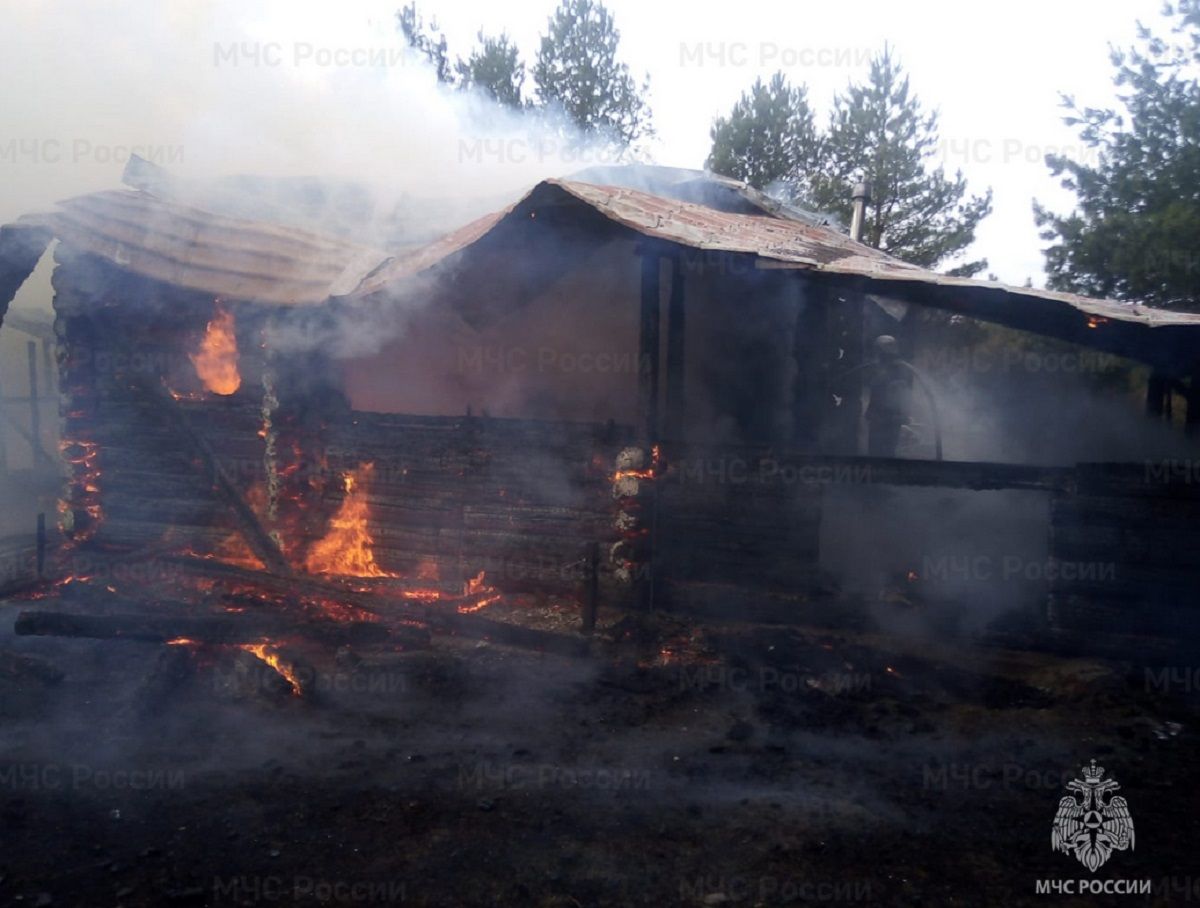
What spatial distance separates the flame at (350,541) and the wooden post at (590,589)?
3341 mm

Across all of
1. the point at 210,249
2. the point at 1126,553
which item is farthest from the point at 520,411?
the point at 1126,553

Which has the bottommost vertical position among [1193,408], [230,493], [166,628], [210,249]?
[166,628]

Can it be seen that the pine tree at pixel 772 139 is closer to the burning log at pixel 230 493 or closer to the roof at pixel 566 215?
the roof at pixel 566 215

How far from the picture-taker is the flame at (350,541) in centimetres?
1104

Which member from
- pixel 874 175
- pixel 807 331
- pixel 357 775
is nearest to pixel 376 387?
pixel 807 331

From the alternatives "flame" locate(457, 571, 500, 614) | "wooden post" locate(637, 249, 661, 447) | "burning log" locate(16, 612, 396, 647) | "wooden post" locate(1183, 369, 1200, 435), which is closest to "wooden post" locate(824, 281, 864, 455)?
"wooden post" locate(637, 249, 661, 447)

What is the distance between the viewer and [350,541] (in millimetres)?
11148

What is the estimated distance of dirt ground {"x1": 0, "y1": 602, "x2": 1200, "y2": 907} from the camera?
466 cm

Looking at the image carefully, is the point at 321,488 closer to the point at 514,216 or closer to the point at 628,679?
the point at 514,216

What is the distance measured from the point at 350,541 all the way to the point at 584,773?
6.27 metres

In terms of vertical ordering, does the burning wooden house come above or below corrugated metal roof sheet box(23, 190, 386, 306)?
below

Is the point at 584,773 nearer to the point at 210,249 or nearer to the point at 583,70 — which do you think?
the point at 210,249

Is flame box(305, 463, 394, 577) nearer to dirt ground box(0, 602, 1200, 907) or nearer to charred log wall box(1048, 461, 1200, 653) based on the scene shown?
dirt ground box(0, 602, 1200, 907)

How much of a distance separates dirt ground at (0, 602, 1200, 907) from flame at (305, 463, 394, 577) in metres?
2.95
